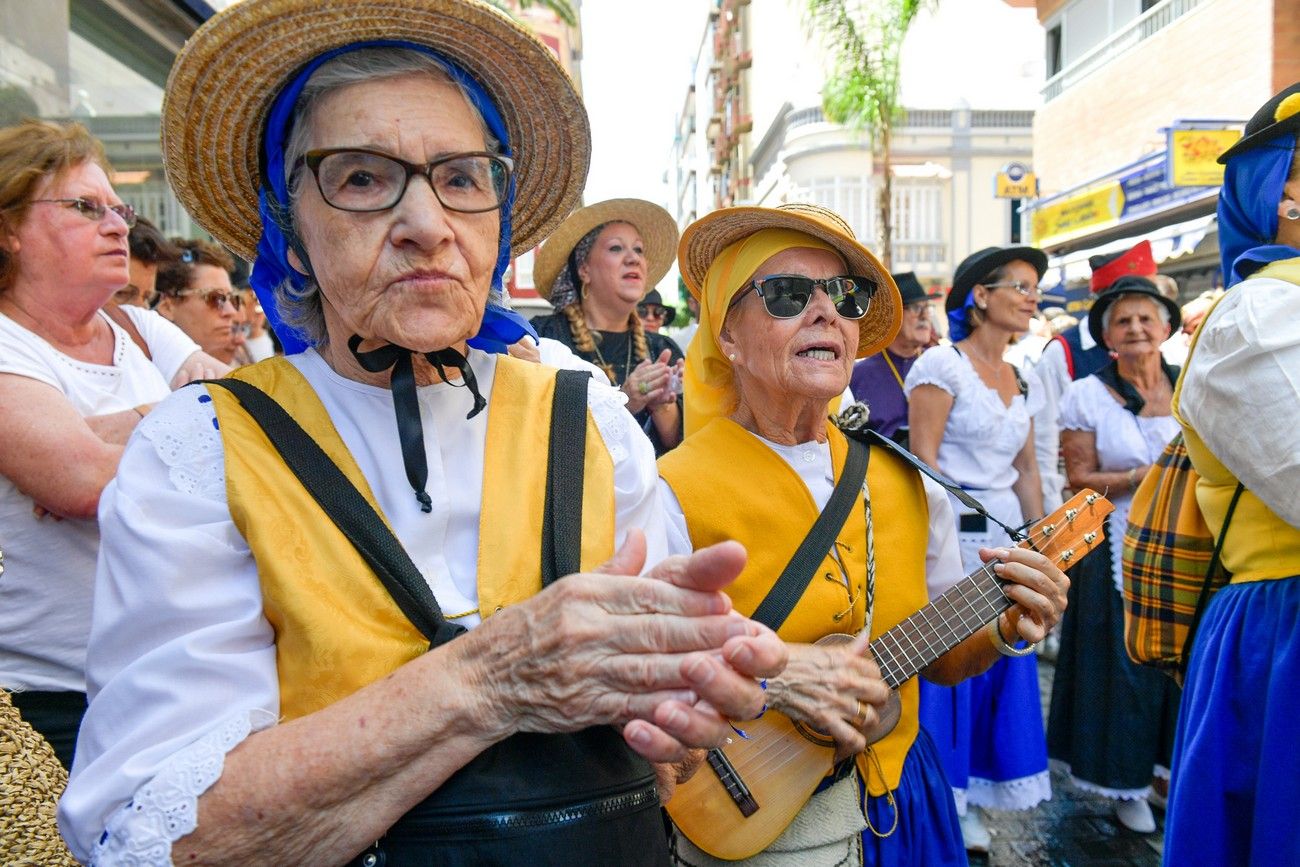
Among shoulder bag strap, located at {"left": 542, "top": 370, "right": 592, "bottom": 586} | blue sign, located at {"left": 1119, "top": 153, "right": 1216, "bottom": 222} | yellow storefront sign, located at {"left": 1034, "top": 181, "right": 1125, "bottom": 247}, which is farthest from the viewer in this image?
yellow storefront sign, located at {"left": 1034, "top": 181, "right": 1125, "bottom": 247}

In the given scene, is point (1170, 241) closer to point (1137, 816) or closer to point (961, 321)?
point (961, 321)

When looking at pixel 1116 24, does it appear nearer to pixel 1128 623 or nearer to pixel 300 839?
pixel 1128 623

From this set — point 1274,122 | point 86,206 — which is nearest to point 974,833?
point 1274,122

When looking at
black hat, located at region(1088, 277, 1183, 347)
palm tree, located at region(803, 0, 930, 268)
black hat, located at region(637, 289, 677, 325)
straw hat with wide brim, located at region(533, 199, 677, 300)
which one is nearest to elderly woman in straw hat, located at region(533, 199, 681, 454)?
straw hat with wide brim, located at region(533, 199, 677, 300)

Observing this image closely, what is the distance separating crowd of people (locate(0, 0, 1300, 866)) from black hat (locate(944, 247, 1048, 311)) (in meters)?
2.12

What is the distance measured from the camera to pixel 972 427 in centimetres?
455

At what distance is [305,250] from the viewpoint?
63.3 inches

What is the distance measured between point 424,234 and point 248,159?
52cm

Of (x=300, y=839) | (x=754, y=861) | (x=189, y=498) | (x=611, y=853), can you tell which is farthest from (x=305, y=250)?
(x=754, y=861)

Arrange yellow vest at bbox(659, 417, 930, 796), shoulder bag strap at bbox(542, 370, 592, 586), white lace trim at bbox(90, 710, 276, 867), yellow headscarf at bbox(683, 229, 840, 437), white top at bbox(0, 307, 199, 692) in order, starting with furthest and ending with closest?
yellow headscarf at bbox(683, 229, 840, 437), yellow vest at bbox(659, 417, 930, 796), white top at bbox(0, 307, 199, 692), shoulder bag strap at bbox(542, 370, 592, 586), white lace trim at bbox(90, 710, 276, 867)

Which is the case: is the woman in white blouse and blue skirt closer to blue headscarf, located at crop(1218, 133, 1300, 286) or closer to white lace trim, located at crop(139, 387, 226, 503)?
blue headscarf, located at crop(1218, 133, 1300, 286)

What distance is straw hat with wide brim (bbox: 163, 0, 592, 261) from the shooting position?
153 centimetres

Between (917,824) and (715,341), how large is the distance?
1369 millimetres

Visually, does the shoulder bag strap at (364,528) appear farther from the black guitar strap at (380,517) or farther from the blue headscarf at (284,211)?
the blue headscarf at (284,211)
